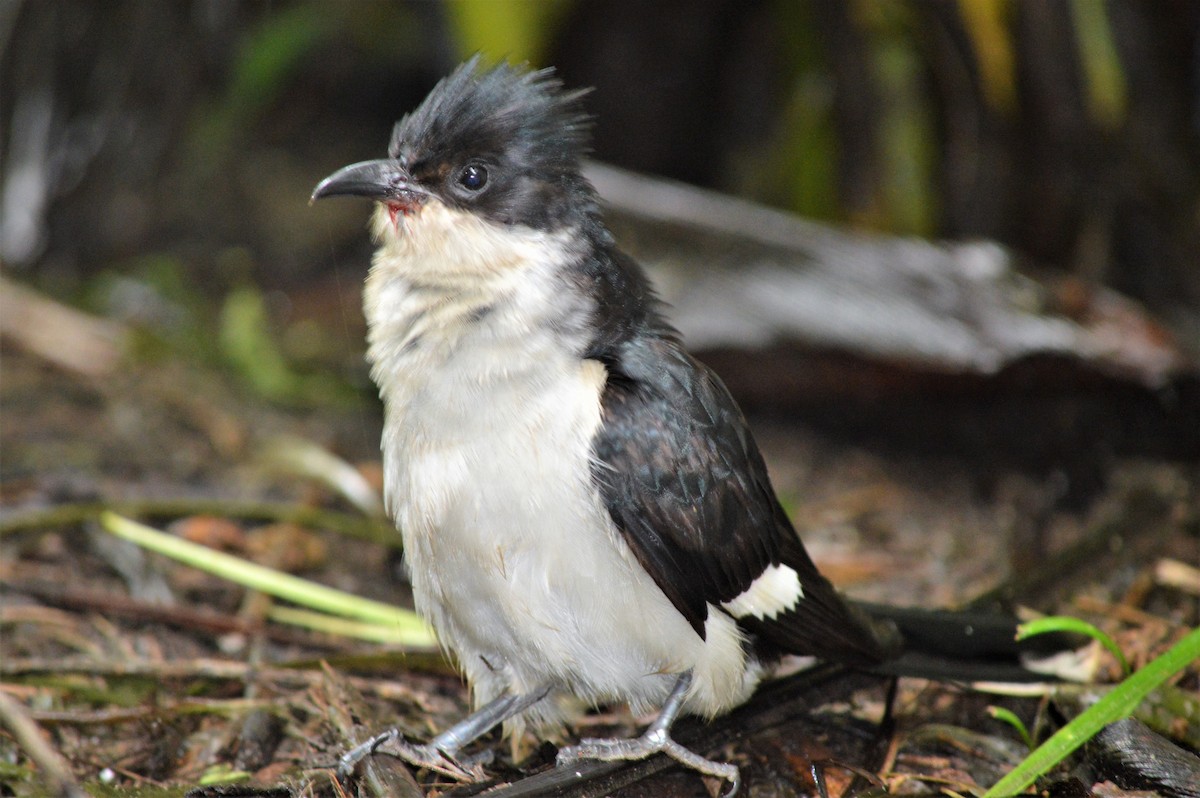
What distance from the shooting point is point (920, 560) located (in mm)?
4469

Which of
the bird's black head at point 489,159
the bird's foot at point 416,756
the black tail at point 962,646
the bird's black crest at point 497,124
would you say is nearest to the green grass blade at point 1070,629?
the black tail at point 962,646

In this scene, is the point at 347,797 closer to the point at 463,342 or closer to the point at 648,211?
the point at 463,342

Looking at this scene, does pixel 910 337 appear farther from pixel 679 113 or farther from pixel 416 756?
pixel 416 756

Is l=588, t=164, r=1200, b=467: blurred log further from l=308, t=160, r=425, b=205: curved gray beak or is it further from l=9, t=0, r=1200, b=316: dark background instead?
l=308, t=160, r=425, b=205: curved gray beak

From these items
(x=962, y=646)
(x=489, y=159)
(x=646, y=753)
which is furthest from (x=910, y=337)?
(x=646, y=753)

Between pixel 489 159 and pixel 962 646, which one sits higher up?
pixel 489 159

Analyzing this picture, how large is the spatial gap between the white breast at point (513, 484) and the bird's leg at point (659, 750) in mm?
90

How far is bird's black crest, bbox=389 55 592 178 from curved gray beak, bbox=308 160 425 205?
0.07m

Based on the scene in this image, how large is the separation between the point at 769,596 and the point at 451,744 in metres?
0.90

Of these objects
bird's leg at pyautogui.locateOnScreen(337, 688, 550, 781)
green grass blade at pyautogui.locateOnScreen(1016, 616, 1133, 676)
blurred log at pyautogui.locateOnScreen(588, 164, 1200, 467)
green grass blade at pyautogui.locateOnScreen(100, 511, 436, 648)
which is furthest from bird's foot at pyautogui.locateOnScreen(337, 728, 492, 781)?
blurred log at pyautogui.locateOnScreen(588, 164, 1200, 467)

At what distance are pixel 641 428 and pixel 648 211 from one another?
2.99m

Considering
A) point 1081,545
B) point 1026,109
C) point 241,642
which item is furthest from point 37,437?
point 1026,109

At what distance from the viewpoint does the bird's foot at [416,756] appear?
283 cm

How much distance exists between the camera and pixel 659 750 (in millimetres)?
2910
